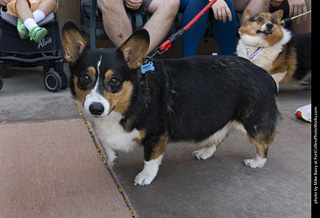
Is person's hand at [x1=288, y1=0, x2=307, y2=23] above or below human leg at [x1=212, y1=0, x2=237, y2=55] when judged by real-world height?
above

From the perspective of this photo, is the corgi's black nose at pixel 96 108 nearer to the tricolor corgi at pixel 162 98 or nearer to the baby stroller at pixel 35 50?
the tricolor corgi at pixel 162 98

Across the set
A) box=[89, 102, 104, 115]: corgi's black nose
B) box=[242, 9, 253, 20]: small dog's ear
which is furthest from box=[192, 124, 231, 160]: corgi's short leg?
box=[242, 9, 253, 20]: small dog's ear

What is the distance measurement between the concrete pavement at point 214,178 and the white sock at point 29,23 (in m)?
1.01

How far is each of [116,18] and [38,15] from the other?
46.8 inches

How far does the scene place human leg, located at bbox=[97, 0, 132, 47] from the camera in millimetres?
3480

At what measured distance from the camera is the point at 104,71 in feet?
6.54

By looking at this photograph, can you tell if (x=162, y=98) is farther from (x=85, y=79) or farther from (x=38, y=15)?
(x=38, y=15)

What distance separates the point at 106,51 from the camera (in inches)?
82.5

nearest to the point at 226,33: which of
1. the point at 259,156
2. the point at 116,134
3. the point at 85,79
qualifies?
the point at 259,156

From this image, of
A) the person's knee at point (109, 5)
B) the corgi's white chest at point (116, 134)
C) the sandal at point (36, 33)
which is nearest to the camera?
the corgi's white chest at point (116, 134)

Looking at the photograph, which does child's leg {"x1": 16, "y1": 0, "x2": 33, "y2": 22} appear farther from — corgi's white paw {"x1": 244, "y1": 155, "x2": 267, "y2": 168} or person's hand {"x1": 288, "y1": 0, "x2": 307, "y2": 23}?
person's hand {"x1": 288, "y1": 0, "x2": 307, "y2": 23}

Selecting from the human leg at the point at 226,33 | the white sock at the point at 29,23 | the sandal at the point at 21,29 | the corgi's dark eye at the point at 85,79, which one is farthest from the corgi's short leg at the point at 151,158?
the sandal at the point at 21,29

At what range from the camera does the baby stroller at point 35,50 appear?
161 inches

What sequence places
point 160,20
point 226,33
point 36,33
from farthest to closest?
point 226,33
point 36,33
point 160,20
